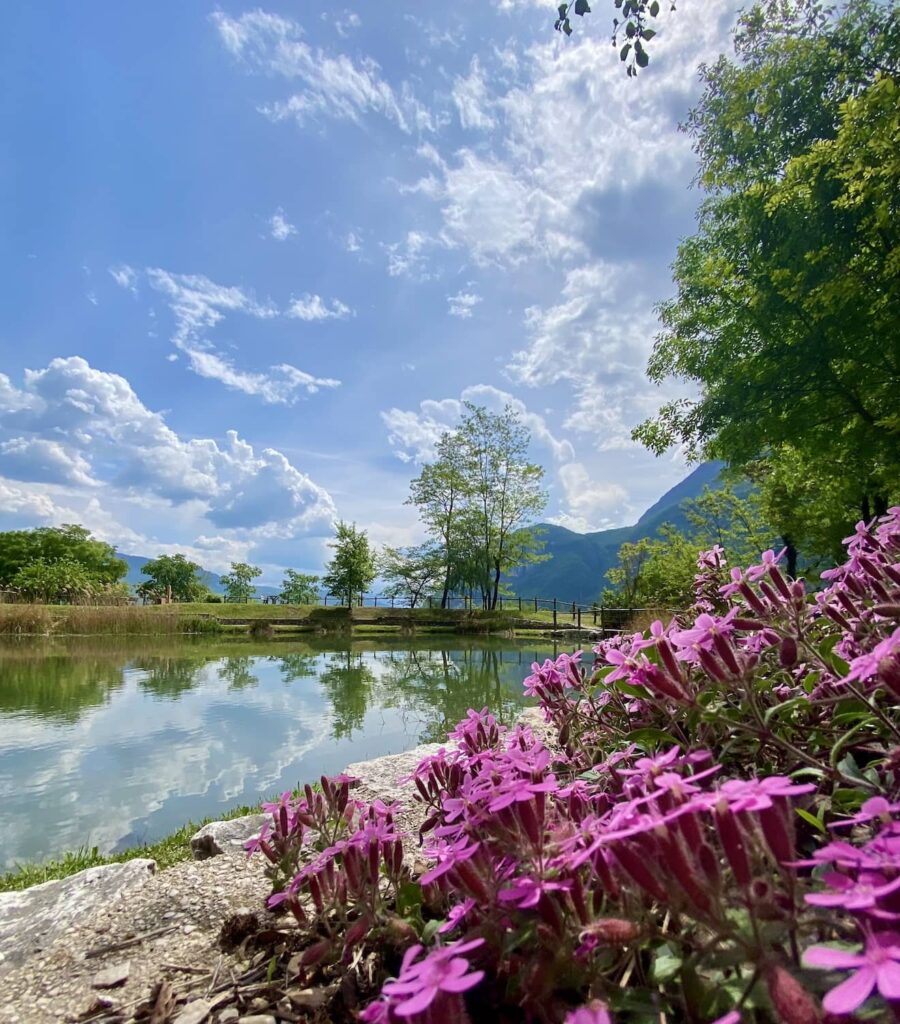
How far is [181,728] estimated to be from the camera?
852 centimetres

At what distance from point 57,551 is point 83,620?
123 ft

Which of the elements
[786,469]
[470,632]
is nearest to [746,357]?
[786,469]

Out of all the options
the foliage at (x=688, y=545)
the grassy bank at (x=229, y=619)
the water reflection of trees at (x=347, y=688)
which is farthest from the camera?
the foliage at (x=688, y=545)

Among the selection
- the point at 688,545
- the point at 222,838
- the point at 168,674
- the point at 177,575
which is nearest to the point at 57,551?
the point at 177,575

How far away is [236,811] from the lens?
505 centimetres

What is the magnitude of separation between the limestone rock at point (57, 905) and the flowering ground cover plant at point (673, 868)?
144cm

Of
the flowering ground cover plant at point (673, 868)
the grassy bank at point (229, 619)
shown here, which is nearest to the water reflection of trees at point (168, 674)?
the grassy bank at point (229, 619)

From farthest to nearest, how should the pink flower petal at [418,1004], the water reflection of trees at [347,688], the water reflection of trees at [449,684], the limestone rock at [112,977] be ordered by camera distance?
1. the water reflection of trees at [449,684]
2. the water reflection of trees at [347,688]
3. the limestone rock at [112,977]
4. the pink flower petal at [418,1004]

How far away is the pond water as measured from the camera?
5.37 metres

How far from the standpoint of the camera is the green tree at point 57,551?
167ft

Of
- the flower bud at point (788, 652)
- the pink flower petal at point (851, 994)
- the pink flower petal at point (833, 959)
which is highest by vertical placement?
the flower bud at point (788, 652)

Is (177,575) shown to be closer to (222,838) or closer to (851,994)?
(222,838)

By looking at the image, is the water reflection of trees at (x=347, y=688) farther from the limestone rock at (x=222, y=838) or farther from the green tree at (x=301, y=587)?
the green tree at (x=301, y=587)

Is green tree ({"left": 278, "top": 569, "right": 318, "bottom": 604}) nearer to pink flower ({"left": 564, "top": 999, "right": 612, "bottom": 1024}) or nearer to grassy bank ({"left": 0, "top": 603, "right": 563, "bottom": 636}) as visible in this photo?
grassy bank ({"left": 0, "top": 603, "right": 563, "bottom": 636})
